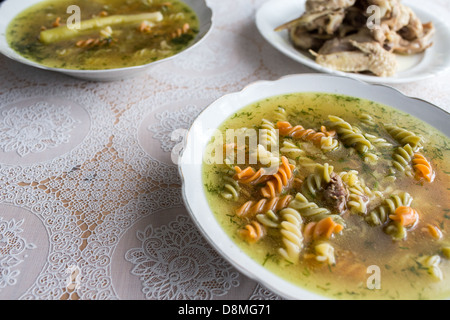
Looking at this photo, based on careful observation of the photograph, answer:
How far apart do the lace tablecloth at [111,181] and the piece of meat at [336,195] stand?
626mm

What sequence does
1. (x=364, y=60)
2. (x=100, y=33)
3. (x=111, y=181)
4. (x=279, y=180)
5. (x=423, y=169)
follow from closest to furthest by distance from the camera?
(x=279, y=180) < (x=423, y=169) < (x=111, y=181) < (x=364, y=60) < (x=100, y=33)

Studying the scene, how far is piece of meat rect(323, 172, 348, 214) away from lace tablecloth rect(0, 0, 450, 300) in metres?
0.63

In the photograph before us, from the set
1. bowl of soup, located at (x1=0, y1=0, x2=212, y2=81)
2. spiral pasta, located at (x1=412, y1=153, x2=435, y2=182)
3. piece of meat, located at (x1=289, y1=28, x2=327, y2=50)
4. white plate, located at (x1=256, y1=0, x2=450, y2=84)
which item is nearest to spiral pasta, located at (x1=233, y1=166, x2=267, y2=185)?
spiral pasta, located at (x1=412, y1=153, x2=435, y2=182)

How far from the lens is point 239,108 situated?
2.88 m

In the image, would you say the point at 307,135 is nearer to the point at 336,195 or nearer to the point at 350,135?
the point at 350,135

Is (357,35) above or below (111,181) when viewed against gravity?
above

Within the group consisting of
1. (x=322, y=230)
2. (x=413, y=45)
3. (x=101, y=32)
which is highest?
(x=101, y=32)

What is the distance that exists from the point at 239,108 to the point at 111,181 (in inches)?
41.2

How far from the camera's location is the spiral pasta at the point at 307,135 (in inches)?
104

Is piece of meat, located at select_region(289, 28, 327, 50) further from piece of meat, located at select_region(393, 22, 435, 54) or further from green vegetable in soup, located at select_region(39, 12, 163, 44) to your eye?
green vegetable in soup, located at select_region(39, 12, 163, 44)

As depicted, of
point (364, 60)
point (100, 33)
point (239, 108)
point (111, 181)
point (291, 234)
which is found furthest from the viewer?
point (100, 33)

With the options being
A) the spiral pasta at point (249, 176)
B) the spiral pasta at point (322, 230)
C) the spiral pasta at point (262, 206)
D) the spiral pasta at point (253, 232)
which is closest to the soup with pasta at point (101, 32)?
the spiral pasta at point (249, 176)

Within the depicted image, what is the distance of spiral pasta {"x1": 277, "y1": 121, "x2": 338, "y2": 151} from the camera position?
2631 millimetres

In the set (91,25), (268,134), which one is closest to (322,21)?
(268,134)
